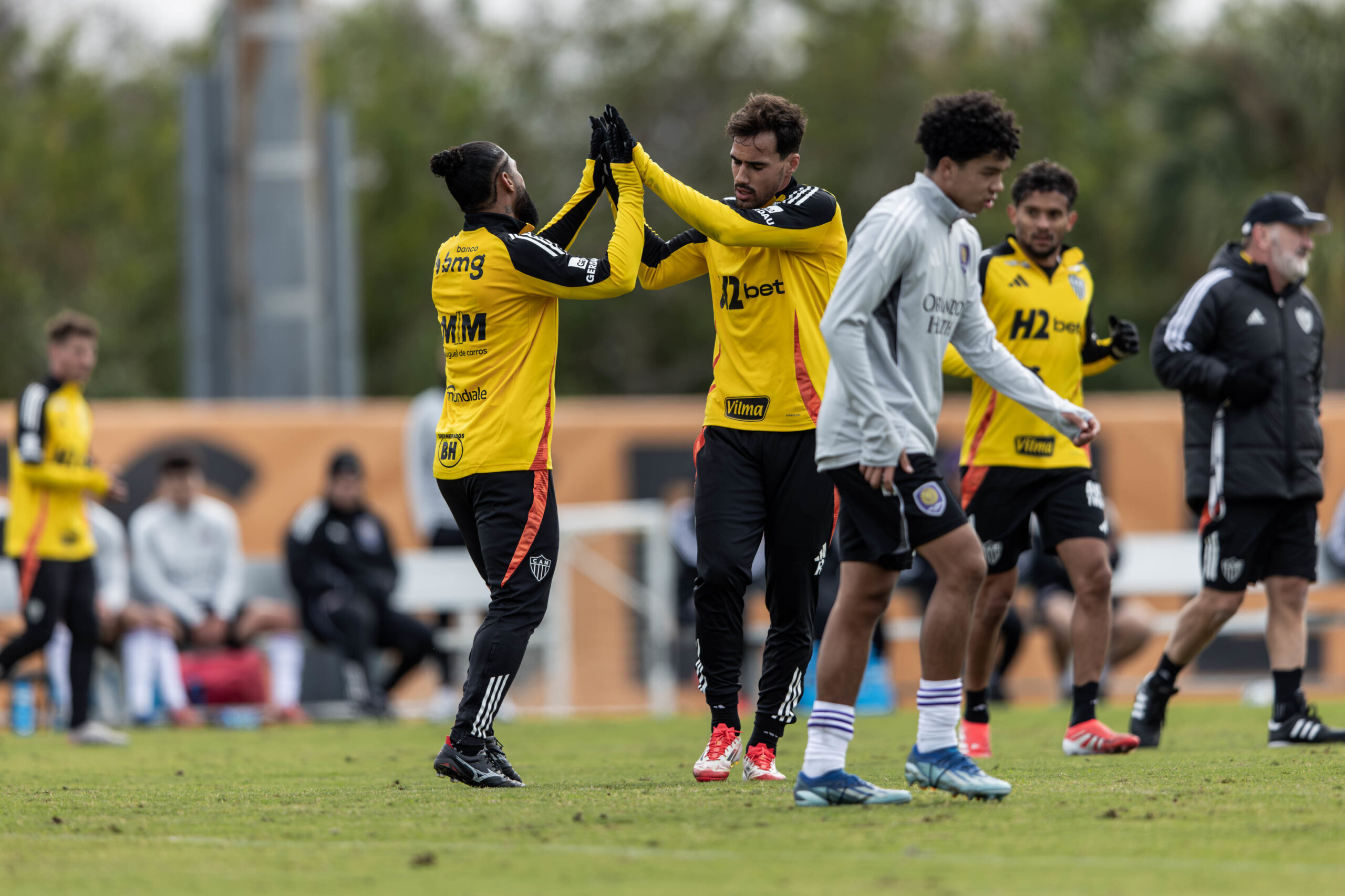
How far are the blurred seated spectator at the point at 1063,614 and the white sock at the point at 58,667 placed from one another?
714 cm

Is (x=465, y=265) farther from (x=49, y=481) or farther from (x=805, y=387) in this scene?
(x=49, y=481)

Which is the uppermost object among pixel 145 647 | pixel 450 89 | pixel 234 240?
pixel 450 89

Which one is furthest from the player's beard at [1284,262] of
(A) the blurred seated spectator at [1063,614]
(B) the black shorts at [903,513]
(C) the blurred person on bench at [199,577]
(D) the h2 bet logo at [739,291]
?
(C) the blurred person on bench at [199,577]

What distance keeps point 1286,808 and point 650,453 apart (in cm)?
1030

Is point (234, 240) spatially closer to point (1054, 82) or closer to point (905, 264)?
point (905, 264)

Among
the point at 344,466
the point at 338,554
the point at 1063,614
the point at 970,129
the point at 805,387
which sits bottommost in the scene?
the point at 1063,614

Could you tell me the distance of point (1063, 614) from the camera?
14250mm

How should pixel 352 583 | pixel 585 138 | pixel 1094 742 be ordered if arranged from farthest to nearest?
pixel 585 138
pixel 352 583
pixel 1094 742

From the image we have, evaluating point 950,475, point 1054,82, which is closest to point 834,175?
point 1054,82

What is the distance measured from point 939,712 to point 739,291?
1854 millimetres

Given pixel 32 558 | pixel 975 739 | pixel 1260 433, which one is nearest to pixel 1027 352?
pixel 1260 433

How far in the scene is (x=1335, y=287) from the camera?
73.3ft

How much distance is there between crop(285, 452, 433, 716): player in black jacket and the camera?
1365 centimetres

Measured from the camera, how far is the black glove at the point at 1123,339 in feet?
27.5
